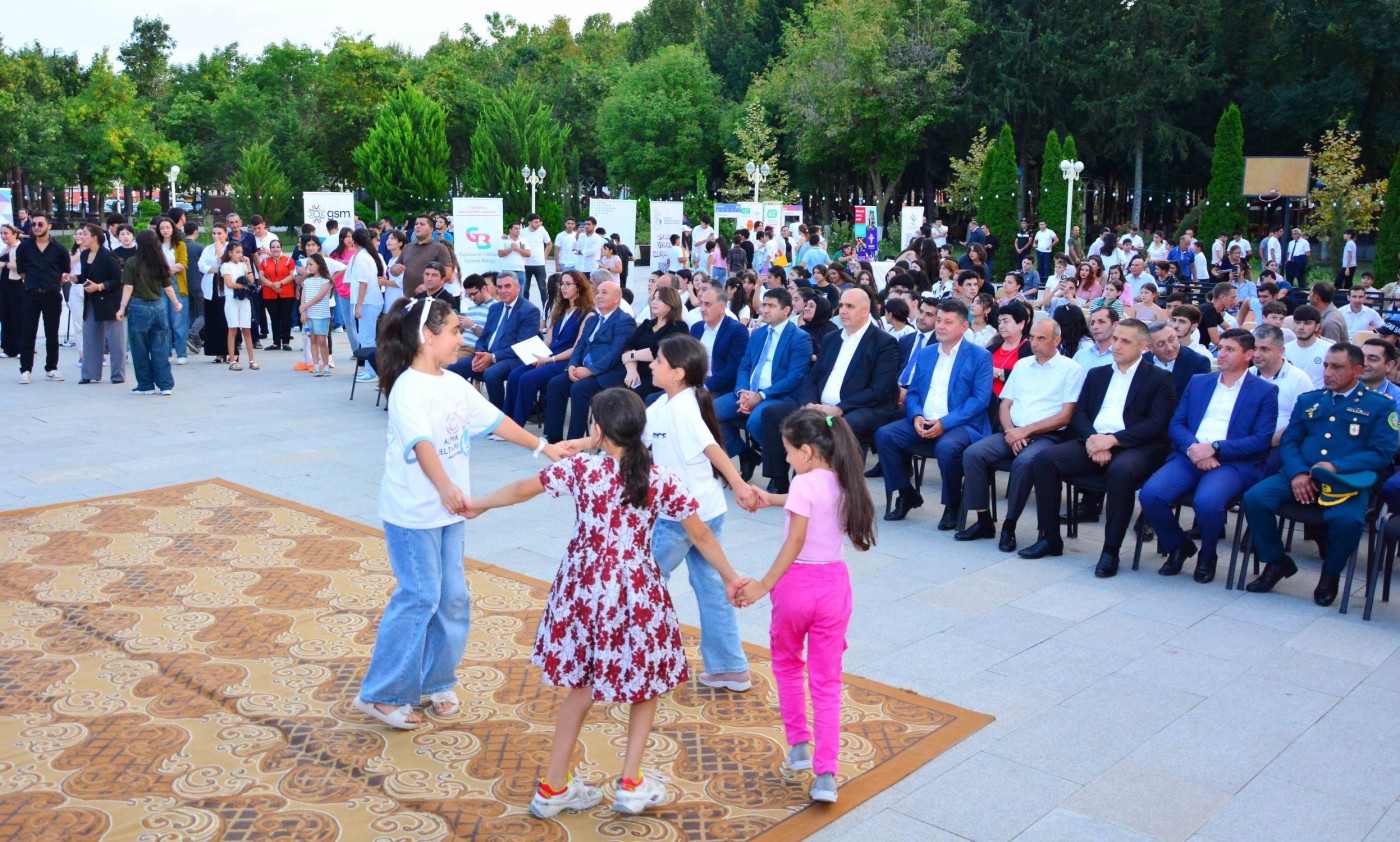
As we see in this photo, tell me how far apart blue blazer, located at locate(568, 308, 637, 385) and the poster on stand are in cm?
946

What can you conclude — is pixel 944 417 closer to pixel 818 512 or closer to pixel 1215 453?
pixel 1215 453

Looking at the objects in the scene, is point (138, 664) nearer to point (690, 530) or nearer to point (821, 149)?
point (690, 530)

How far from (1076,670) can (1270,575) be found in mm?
1931

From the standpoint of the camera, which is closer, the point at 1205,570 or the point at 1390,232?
the point at 1205,570

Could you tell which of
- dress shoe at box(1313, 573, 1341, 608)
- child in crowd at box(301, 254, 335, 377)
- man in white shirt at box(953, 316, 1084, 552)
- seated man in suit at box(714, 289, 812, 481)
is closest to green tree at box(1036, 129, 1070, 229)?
child in crowd at box(301, 254, 335, 377)

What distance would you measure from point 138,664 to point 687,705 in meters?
2.46

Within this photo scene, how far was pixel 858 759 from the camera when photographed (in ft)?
14.6

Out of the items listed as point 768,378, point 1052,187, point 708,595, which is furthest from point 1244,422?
point 1052,187

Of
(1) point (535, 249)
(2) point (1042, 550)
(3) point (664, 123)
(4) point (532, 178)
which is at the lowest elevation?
(2) point (1042, 550)

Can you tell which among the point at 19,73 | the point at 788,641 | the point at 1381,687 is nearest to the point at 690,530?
the point at 788,641

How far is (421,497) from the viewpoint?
14.5ft

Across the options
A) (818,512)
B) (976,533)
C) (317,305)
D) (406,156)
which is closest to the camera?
(818,512)

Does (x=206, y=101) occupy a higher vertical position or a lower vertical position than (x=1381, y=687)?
higher

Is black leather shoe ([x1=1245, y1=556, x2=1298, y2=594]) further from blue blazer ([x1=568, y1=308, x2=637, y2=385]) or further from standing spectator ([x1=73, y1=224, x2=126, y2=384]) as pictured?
standing spectator ([x1=73, y1=224, x2=126, y2=384])
